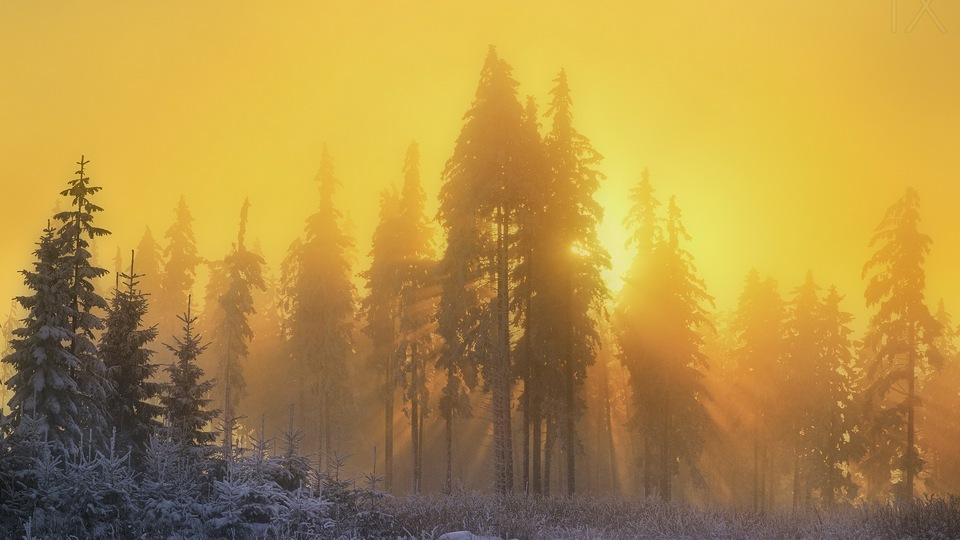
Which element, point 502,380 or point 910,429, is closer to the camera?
point 502,380

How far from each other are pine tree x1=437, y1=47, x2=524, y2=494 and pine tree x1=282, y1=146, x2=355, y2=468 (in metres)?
17.1

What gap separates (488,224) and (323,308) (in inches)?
726

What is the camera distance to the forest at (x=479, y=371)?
13203mm

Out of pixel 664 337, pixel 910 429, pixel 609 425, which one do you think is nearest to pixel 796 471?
pixel 910 429

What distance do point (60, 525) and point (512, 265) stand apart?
19.0 metres

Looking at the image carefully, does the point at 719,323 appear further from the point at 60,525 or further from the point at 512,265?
the point at 60,525

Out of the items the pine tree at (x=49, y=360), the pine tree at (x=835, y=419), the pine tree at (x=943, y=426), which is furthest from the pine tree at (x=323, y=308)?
the pine tree at (x=943, y=426)

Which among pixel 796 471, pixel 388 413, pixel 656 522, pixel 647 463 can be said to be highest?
pixel 388 413

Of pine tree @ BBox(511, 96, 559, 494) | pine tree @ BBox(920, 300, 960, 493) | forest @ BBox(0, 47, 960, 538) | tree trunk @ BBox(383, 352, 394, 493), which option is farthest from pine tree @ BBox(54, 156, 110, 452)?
pine tree @ BBox(920, 300, 960, 493)

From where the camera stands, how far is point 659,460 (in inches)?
1421

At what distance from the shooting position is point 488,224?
1083 inches

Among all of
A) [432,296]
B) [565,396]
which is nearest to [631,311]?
[565,396]

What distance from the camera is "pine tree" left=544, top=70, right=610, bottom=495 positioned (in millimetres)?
27297

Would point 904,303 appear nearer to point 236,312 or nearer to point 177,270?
point 236,312
